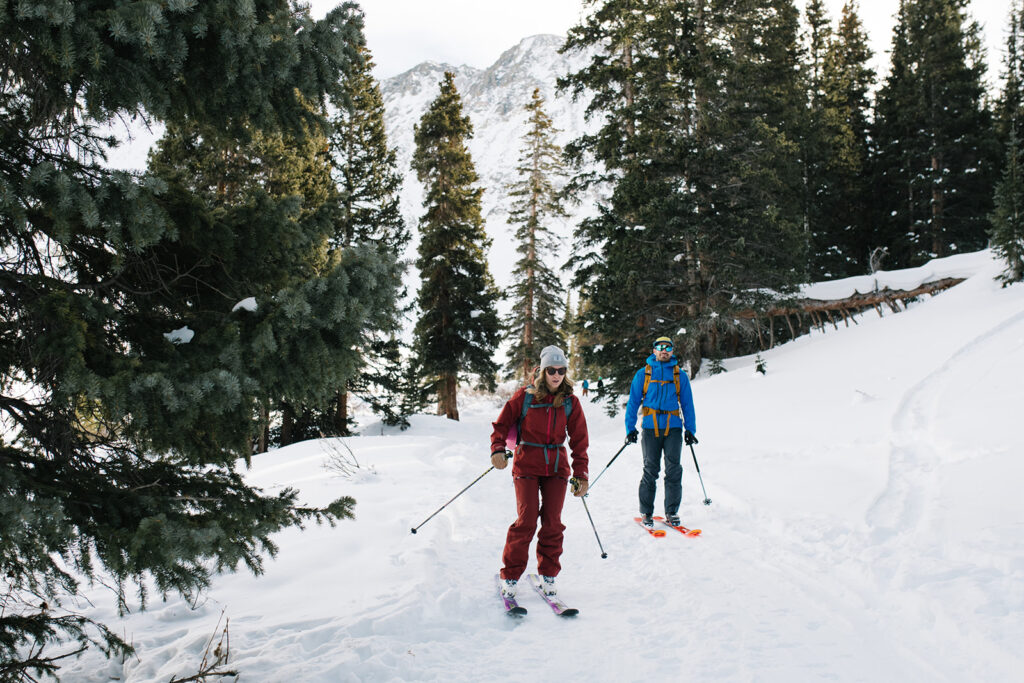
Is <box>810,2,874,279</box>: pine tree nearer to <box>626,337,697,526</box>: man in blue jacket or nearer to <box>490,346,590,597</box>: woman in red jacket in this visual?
<box>626,337,697,526</box>: man in blue jacket

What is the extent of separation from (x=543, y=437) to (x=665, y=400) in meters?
2.55

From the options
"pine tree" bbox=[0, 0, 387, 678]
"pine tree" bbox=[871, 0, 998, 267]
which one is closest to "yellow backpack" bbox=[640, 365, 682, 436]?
"pine tree" bbox=[0, 0, 387, 678]

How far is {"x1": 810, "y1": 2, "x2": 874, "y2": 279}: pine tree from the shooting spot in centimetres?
2909

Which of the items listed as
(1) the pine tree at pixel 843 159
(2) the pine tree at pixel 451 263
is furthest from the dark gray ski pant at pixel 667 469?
(1) the pine tree at pixel 843 159

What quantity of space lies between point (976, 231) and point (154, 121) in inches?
1397

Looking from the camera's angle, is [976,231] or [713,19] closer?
[713,19]

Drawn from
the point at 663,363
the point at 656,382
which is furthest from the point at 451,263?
the point at 656,382

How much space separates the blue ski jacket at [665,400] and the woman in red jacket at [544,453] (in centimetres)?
200

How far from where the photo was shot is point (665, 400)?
22.9ft

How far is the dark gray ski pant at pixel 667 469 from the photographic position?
685 cm

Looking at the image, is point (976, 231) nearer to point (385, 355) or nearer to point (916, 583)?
point (385, 355)

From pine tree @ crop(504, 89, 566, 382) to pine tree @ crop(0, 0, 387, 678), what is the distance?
2354cm

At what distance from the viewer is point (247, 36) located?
317 centimetres

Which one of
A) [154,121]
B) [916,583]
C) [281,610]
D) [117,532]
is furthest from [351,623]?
[916,583]
